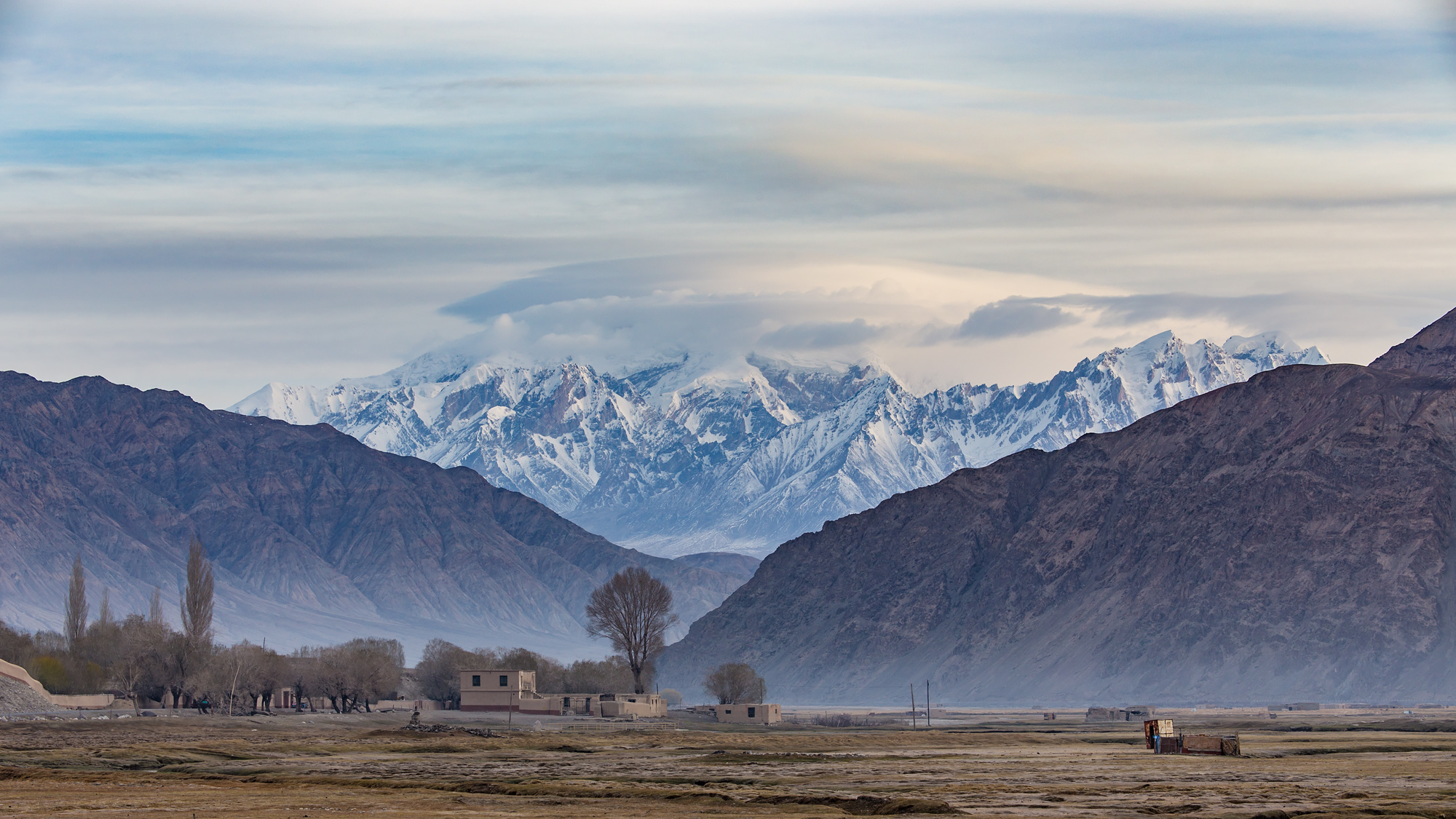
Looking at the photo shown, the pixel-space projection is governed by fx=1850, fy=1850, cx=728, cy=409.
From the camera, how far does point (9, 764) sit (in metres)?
75.1

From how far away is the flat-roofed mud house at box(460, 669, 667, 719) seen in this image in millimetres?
142375

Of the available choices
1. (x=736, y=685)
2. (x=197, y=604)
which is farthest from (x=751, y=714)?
(x=197, y=604)

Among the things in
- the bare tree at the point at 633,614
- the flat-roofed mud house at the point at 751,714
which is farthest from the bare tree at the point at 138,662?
the flat-roofed mud house at the point at 751,714

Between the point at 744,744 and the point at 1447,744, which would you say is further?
the point at 744,744

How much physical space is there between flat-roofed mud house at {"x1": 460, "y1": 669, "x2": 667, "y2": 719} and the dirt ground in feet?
76.7

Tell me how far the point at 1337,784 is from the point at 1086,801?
11593 millimetres

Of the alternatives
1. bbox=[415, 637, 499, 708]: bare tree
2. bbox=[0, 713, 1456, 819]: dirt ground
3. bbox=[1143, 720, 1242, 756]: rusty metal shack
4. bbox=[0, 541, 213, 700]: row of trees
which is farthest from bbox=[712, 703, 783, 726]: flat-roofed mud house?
bbox=[1143, 720, 1242, 756]: rusty metal shack

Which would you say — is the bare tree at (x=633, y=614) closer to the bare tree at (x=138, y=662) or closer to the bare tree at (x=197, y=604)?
the bare tree at (x=197, y=604)

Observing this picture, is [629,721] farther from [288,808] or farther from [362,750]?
[288,808]

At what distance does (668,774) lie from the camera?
75.3 meters

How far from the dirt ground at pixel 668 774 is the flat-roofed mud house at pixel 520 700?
23383 millimetres

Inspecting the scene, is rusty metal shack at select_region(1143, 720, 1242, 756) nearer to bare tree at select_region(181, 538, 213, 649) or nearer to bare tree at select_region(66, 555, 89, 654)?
bare tree at select_region(181, 538, 213, 649)

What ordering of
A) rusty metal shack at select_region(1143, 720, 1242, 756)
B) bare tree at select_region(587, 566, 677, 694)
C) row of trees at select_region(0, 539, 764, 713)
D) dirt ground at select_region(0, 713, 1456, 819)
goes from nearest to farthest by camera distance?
dirt ground at select_region(0, 713, 1456, 819), rusty metal shack at select_region(1143, 720, 1242, 756), row of trees at select_region(0, 539, 764, 713), bare tree at select_region(587, 566, 677, 694)

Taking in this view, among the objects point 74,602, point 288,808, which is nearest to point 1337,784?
point 288,808
